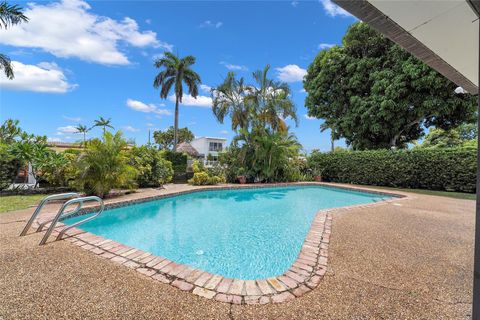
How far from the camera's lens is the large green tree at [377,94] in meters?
12.4

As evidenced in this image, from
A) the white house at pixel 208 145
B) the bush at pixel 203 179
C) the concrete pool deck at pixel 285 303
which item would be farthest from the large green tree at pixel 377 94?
the white house at pixel 208 145

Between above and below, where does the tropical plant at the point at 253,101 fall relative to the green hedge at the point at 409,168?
above

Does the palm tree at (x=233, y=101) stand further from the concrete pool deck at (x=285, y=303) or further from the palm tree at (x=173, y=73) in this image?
the concrete pool deck at (x=285, y=303)

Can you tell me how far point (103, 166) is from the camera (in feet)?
23.7

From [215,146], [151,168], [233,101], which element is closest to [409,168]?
[233,101]

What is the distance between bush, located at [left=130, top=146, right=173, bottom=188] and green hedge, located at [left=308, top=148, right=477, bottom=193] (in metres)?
10.1

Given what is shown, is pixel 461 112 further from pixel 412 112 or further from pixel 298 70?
pixel 298 70

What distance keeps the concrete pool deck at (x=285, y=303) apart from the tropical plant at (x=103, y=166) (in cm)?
363

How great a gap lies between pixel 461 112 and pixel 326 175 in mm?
8544

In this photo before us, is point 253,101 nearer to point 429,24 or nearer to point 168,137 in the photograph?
point 429,24

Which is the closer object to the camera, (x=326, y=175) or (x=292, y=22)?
(x=292, y=22)

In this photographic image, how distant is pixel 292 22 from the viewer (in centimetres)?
1108

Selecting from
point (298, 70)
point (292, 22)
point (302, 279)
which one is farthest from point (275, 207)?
point (298, 70)

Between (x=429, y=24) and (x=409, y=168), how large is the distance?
11852mm
